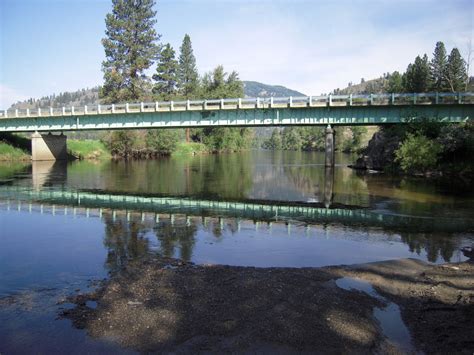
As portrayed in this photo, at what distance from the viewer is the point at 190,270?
501 inches

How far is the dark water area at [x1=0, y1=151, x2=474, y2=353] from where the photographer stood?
35.9 ft

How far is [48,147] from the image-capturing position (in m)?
75.9

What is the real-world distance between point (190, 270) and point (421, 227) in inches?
537

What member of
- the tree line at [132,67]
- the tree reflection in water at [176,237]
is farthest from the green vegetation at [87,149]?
the tree reflection in water at [176,237]

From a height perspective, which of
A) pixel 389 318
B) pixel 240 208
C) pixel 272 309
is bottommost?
pixel 240 208

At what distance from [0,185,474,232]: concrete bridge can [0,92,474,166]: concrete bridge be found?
27280mm

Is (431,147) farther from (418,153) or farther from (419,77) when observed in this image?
(419,77)

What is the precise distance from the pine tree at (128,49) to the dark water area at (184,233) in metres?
55.6

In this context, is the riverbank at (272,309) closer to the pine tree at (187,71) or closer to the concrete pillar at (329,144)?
the concrete pillar at (329,144)

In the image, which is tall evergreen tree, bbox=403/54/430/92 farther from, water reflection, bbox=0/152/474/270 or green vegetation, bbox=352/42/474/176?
water reflection, bbox=0/152/474/270

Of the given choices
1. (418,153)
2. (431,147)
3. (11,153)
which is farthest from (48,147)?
(431,147)

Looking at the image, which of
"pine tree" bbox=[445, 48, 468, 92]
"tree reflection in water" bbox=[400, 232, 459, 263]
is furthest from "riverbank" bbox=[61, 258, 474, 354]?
"pine tree" bbox=[445, 48, 468, 92]

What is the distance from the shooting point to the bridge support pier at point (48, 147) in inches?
2896

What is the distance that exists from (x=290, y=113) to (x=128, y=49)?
164ft
